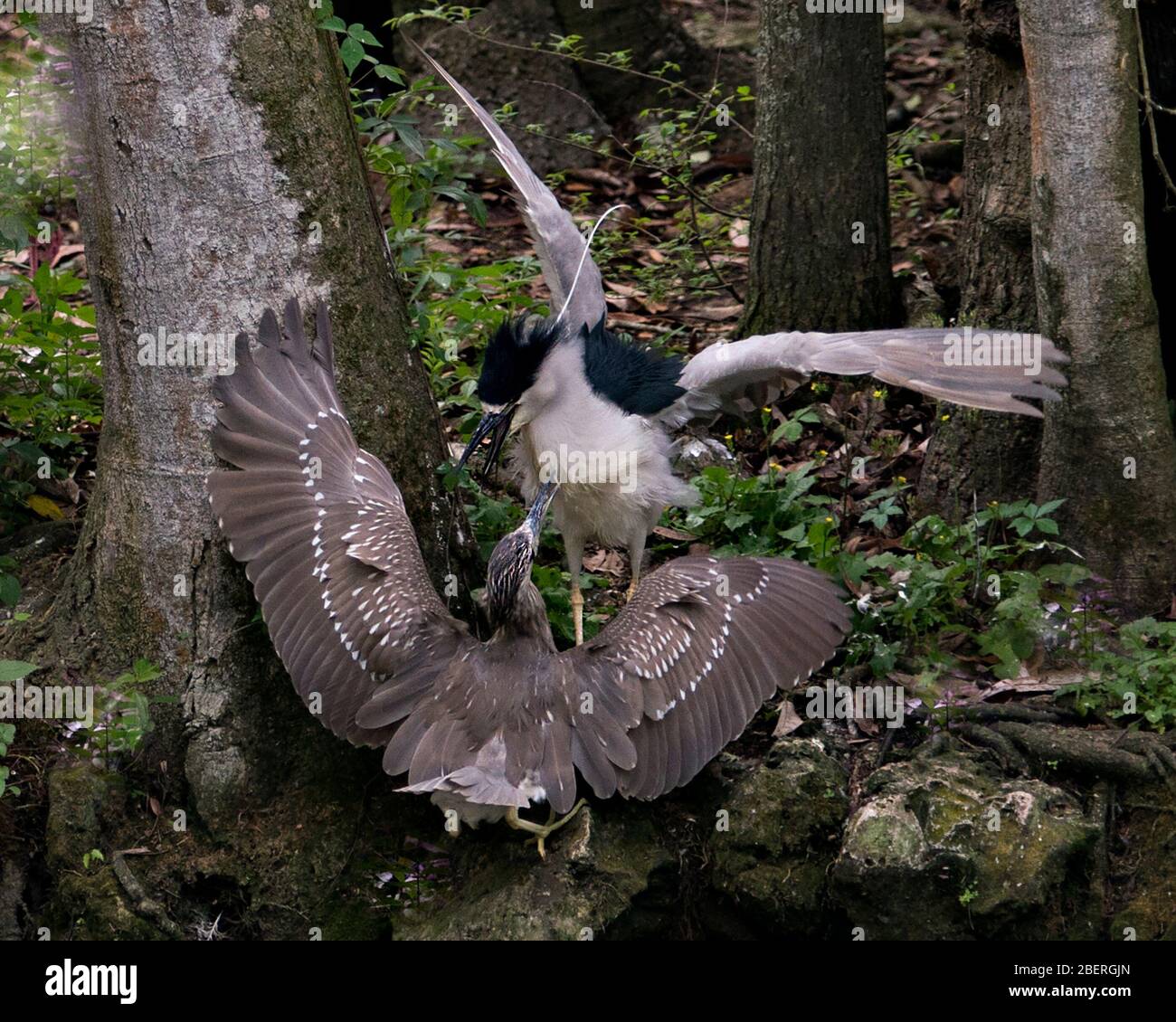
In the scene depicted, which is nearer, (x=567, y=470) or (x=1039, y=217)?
(x=1039, y=217)

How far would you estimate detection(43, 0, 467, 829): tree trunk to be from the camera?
4.64 m

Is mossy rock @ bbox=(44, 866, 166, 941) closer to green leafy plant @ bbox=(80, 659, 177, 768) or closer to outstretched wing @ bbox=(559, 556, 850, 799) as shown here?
green leafy plant @ bbox=(80, 659, 177, 768)

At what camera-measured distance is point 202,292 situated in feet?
15.6

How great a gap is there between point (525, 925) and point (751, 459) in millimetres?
3172

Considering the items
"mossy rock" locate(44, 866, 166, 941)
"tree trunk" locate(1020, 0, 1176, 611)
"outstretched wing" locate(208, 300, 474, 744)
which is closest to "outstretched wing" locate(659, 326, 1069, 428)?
"tree trunk" locate(1020, 0, 1176, 611)

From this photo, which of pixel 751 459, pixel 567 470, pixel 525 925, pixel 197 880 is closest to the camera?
pixel 525 925

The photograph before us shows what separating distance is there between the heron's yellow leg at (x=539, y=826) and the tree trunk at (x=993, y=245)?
7.26 feet

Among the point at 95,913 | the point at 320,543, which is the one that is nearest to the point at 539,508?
the point at 320,543

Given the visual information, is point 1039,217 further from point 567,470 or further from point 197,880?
point 197,880

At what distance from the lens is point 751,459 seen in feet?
23.4

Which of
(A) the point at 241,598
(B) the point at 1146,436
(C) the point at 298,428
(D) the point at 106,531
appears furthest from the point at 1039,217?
(D) the point at 106,531

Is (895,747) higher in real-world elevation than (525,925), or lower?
higher

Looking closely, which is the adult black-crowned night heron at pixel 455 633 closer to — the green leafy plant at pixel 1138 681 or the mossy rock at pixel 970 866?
the mossy rock at pixel 970 866

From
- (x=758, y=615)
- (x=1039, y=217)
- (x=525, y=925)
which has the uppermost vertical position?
(x=1039, y=217)
